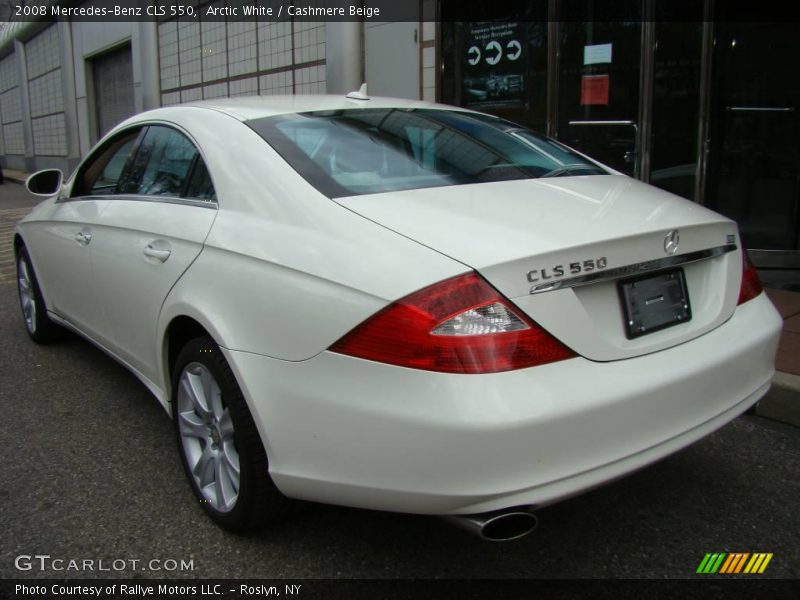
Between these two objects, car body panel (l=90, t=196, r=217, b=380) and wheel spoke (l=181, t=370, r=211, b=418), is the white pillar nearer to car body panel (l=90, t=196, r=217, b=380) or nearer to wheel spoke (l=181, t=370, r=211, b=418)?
car body panel (l=90, t=196, r=217, b=380)

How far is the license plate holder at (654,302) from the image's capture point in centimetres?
206

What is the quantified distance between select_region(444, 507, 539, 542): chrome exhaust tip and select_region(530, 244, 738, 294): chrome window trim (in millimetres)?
576

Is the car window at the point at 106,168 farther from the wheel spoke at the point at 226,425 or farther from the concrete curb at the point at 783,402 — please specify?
the concrete curb at the point at 783,402

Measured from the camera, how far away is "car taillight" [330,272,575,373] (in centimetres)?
181

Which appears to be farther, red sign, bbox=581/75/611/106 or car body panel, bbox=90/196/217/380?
red sign, bbox=581/75/611/106

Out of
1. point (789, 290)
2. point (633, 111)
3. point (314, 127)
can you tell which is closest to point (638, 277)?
point (314, 127)

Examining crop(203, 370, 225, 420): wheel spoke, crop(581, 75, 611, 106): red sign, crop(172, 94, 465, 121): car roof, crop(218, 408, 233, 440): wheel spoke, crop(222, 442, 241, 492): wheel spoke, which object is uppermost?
crop(581, 75, 611, 106): red sign

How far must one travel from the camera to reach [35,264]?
441cm

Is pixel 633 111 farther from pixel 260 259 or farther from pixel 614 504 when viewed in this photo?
pixel 260 259

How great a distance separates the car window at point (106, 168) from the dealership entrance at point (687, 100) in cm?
473

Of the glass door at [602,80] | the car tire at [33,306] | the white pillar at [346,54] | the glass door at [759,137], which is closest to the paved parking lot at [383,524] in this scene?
the car tire at [33,306]

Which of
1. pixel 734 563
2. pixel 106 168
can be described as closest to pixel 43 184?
pixel 106 168

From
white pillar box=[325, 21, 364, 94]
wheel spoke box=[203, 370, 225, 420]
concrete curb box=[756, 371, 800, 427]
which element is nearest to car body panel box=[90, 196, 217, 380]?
wheel spoke box=[203, 370, 225, 420]

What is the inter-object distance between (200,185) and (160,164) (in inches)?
21.9
